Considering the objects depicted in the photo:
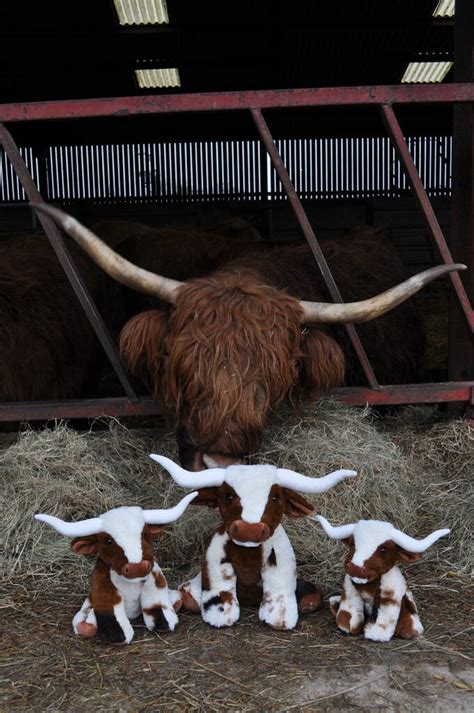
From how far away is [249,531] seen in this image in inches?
98.6

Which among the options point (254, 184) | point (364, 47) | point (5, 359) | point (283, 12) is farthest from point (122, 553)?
point (254, 184)

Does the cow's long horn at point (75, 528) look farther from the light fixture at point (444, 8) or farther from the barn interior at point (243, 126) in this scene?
the light fixture at point (444, 8)

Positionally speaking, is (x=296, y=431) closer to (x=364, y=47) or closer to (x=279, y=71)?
(x=364, y=47)

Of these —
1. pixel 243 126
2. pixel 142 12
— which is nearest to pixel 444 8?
pixel 142 12

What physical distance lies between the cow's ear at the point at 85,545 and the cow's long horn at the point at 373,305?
1.72m

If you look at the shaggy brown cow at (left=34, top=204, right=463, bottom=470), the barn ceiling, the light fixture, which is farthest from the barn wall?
the shaggy brown cow at (left=34, top=204, right=463, bottom=470)

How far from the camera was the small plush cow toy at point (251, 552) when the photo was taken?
→ 264 cm

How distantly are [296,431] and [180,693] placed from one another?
182 cm

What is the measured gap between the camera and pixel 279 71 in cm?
1160

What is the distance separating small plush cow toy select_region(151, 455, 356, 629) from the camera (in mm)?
2637

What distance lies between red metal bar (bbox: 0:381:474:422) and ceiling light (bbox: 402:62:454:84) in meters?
8.72

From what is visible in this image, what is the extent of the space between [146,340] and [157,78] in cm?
960

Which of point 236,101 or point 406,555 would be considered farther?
point 236,101

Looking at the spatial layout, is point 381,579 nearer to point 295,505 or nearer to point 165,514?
point 295,505
